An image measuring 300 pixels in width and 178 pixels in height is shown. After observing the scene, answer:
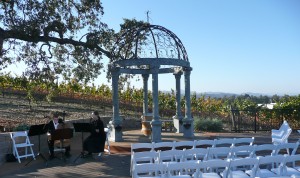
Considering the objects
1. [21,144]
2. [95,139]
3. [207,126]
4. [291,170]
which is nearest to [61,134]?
[95,139]

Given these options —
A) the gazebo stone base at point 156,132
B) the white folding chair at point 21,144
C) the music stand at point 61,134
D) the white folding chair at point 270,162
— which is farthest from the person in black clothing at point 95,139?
the white folding chair at point 270,162

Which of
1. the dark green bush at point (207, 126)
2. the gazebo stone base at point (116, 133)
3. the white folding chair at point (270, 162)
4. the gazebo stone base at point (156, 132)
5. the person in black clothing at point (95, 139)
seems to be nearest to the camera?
the white folding chair at point (270, 162)

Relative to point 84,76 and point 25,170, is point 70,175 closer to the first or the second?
point 25,170

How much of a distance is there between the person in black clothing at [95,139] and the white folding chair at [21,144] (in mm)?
1674

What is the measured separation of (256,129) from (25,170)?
12.3 m

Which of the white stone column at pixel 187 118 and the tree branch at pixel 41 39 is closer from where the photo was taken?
the tree branch at pixel 41 39

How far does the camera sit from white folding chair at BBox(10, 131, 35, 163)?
1046cm

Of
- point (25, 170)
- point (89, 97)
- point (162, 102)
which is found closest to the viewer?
point (25, 170)

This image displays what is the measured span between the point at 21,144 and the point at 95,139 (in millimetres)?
2157

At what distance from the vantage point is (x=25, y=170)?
9289 millimetres

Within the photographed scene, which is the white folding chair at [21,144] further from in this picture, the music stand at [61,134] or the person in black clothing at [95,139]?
the person in black clothing at [95,139]

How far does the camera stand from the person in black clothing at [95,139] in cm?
1057

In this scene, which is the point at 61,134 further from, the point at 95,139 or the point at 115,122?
the point at 115,122

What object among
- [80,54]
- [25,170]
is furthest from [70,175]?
[80,54]
